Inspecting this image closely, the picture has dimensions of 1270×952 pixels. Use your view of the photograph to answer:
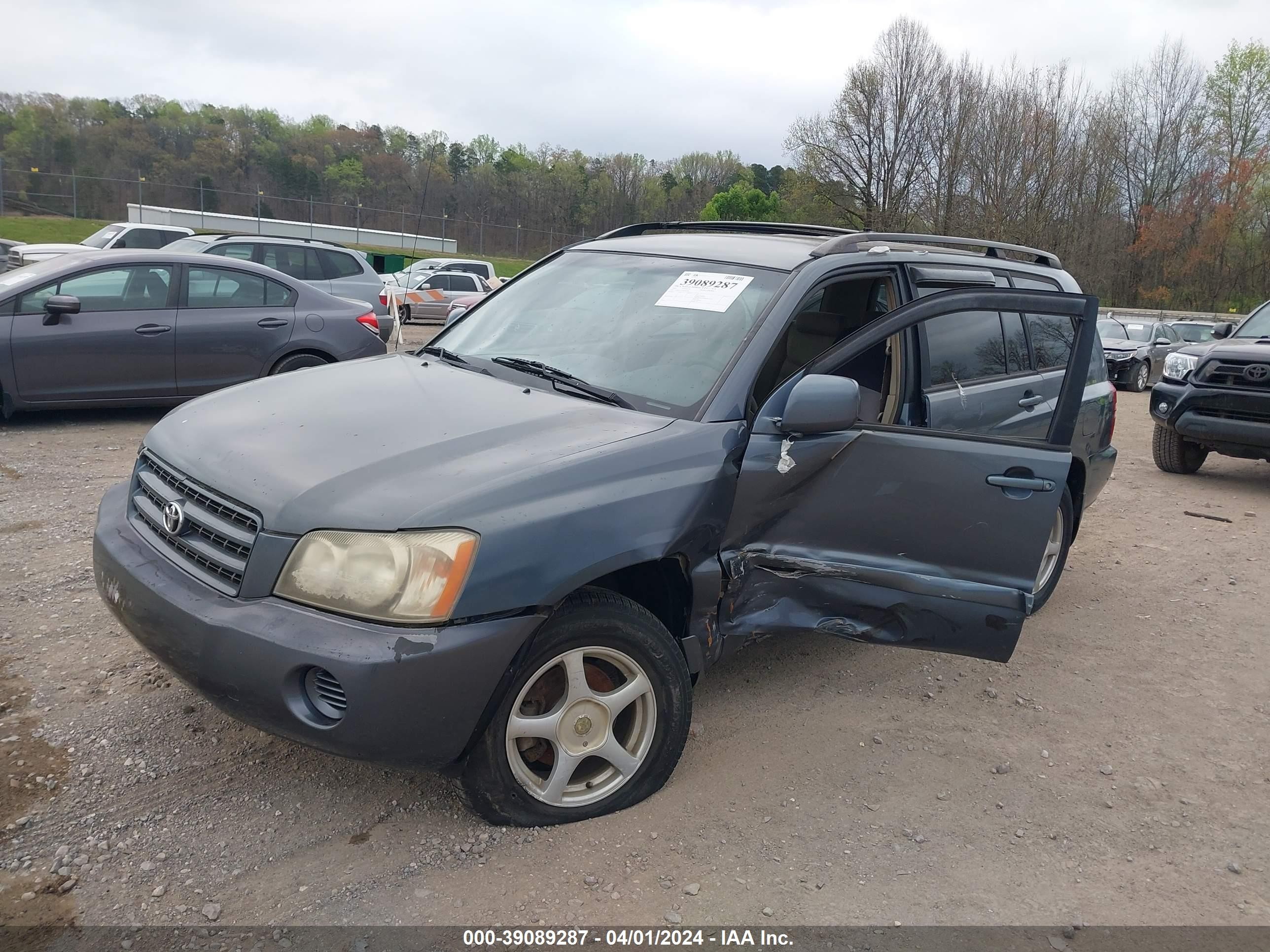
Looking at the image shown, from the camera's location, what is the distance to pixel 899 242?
14.0 feet

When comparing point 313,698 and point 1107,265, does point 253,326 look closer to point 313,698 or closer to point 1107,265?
point 313,698

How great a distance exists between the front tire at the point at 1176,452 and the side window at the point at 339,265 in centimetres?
1108

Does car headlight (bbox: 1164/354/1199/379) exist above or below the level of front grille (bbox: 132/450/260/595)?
above

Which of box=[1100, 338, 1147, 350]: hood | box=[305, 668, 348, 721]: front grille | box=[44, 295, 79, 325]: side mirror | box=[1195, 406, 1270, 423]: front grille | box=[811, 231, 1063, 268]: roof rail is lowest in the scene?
box=[305, 668, 348, 721]: front grille

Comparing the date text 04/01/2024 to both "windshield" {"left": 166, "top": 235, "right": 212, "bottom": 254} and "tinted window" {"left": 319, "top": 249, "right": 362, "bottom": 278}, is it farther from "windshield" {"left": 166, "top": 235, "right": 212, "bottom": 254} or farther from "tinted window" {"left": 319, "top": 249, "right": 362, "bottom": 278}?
"windshield" {"left": 166, "top": 235, "right": 212, "bottom": 254}

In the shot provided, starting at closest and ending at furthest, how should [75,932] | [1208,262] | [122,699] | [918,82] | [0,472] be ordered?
[75,932] < [122,699] < [0,472] < [918,82] < [1208,262]

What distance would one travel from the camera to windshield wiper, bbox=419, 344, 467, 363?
4.02 metres

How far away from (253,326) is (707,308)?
6.13 m

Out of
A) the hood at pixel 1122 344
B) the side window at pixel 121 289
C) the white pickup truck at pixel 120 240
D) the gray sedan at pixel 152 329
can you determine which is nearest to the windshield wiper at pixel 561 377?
the gray sedan at pixel 152 329

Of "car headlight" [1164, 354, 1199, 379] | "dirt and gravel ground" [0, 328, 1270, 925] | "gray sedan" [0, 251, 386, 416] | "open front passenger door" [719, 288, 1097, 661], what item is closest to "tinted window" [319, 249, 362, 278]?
"gray sedan" [0, 251, 386, 416]

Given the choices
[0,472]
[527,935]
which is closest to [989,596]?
[527,935]

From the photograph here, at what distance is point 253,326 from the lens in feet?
28.1

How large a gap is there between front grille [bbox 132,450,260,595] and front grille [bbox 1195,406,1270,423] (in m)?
8.74

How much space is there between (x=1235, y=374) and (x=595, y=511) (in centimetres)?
807
